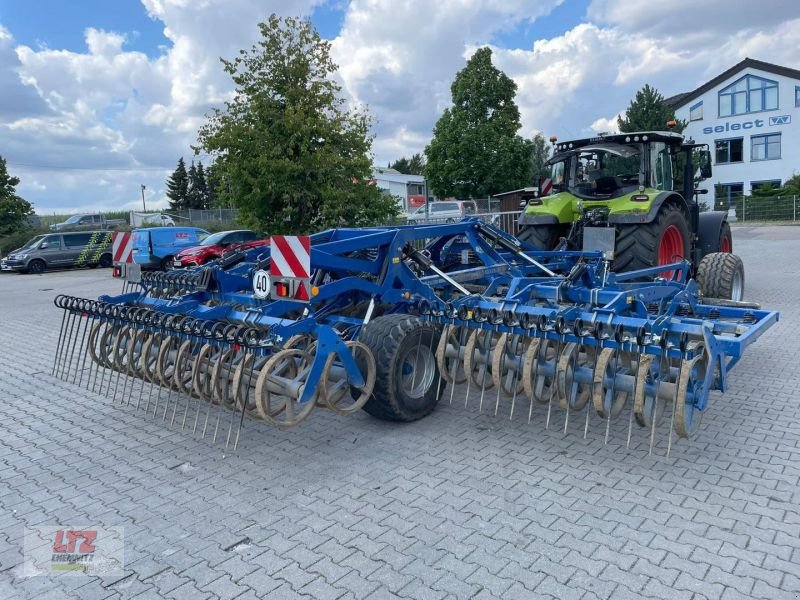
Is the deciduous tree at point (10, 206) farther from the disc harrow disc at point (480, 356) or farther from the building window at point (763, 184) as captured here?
the building window at point (763, 184)

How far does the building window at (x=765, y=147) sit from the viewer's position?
111 ft

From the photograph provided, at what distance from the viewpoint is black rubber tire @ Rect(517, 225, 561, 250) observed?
812cm

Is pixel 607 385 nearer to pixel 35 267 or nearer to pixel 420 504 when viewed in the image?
pixel 420 504

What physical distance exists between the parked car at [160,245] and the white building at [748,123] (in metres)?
27.1

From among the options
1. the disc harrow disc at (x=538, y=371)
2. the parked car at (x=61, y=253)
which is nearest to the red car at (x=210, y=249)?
the parked car at (x=61, y=253)

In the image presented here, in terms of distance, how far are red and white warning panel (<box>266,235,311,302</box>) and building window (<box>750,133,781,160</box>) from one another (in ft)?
120

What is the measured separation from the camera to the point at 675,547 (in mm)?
3102

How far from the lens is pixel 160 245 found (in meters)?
19.2

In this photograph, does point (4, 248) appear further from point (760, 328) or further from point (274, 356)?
point (760, 328)

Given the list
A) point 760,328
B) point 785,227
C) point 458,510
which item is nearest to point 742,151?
point 785,227

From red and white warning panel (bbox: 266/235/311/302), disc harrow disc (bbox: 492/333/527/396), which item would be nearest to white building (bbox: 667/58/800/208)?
disc harrow disc (bbox: 492/333/527/396)

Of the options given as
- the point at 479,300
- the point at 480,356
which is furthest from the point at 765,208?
the point at 480,356

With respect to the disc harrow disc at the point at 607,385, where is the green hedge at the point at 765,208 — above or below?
above

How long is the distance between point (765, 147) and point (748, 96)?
291 cm
